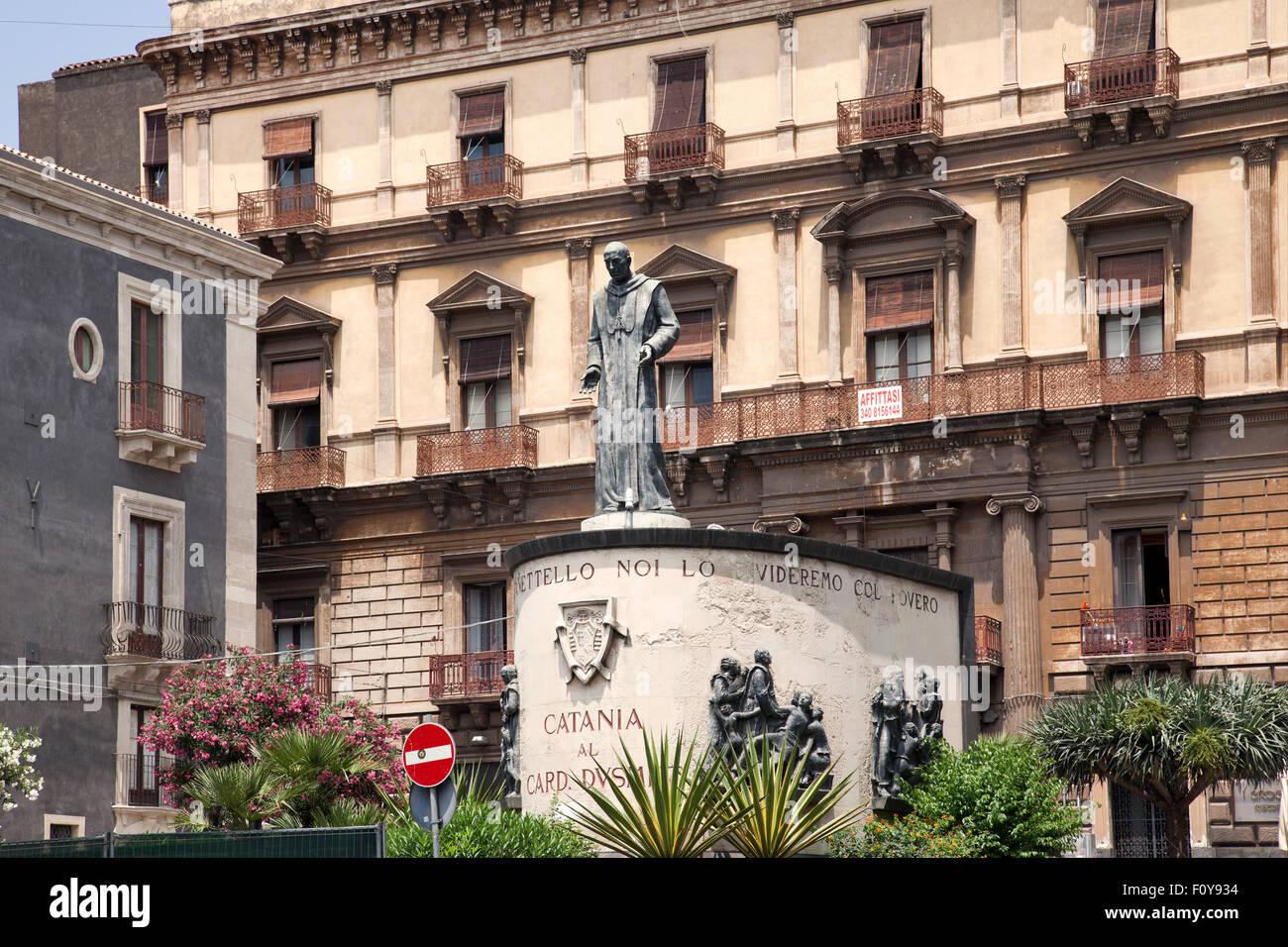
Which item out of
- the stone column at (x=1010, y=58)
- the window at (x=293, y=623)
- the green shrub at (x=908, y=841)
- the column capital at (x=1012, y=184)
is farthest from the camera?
the window at (x=293, y=623)

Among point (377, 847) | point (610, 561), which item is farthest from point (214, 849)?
point (610, 561)

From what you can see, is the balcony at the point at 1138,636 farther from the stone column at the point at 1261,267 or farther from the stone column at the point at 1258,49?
the stone column at the point at 1258,49

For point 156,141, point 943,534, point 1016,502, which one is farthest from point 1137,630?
point 156,141

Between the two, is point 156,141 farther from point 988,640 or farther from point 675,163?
point 988,640

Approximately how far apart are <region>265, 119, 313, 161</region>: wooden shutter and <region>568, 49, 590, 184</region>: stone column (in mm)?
5391

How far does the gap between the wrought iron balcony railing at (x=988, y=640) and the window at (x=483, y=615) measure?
344 inches

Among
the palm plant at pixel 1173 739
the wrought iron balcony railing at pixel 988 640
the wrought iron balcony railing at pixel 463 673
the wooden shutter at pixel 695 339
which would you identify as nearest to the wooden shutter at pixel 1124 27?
the wooden shutter at pixel 695 339

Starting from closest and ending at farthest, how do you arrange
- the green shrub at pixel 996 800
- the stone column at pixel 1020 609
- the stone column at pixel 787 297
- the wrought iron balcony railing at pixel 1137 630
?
the green shrub at pixel 996 800 < the wrought iron balcony railing at pixel 1137 630 < the stone column at pixel 1020 609 < the stone column at pixel 787 297

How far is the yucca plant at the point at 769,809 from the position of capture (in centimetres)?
1850

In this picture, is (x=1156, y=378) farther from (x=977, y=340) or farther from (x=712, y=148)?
(x=712, y=148)

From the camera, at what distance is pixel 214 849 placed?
1588cm

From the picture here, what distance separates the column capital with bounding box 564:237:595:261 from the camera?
39.0 meters

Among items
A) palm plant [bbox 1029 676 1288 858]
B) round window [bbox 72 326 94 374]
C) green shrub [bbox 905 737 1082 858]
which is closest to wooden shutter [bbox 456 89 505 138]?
round window [bbox 72 326 94 374]

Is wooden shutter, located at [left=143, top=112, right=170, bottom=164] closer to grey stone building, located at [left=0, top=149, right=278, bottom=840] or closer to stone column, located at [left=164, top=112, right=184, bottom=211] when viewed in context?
stone column, located at [left=164, top=112, right=184, bottom=211]
